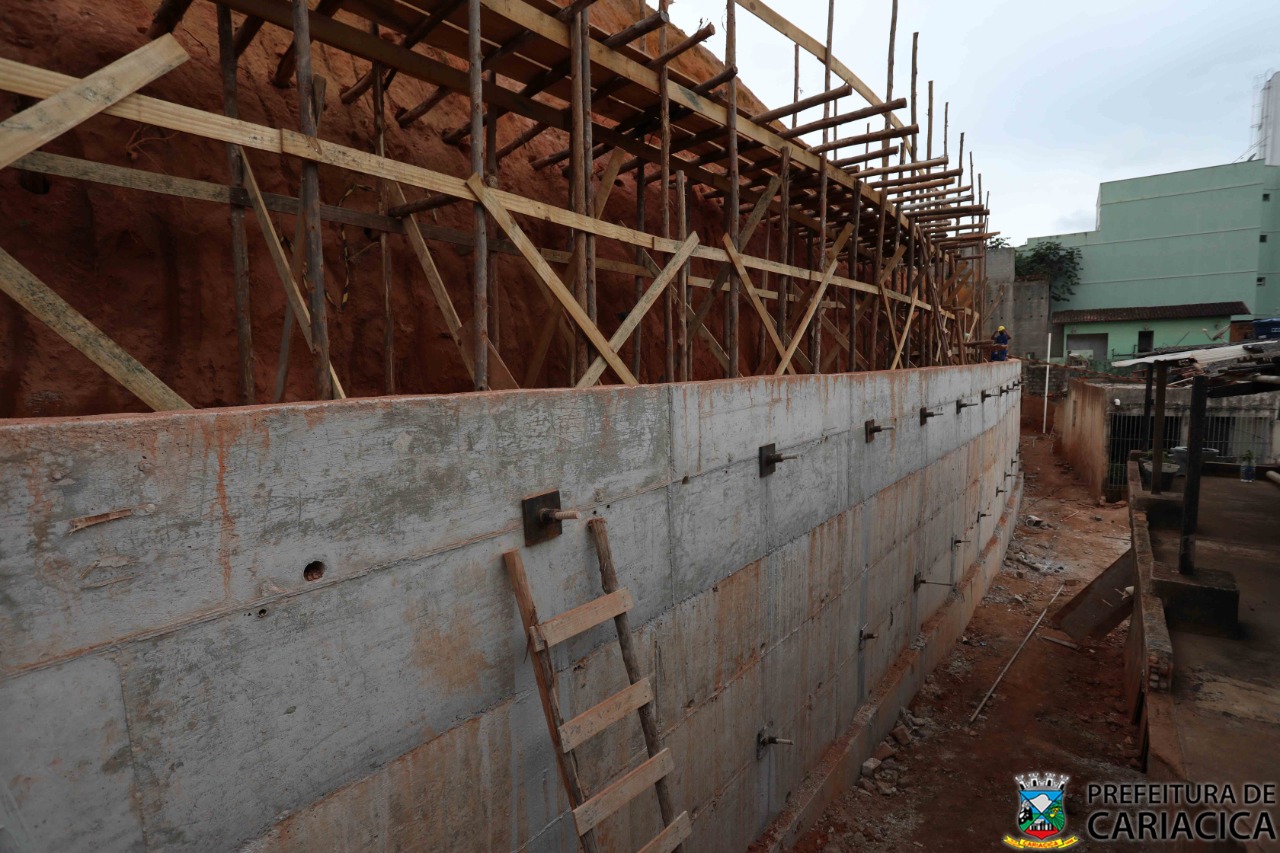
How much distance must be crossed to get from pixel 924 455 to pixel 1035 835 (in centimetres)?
490

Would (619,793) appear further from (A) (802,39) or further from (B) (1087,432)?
(B) (1087,432)

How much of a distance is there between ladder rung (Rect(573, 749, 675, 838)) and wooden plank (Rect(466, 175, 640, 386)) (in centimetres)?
232

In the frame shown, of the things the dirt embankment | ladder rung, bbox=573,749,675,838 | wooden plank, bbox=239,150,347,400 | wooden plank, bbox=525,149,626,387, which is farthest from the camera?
the dirt embankment

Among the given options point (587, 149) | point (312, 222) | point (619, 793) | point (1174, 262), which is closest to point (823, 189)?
point (587, 149)

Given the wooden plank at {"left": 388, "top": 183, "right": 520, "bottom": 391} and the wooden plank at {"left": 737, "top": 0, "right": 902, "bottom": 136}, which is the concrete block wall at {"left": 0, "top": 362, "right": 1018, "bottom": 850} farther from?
the wooden plank at {"left": 737, "top": 0, "right": 902, "bottom": 136}

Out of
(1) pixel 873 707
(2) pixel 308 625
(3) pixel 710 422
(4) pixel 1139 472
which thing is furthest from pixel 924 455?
(2) pixel 308 625

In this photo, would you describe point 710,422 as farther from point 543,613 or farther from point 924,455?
point 924,455

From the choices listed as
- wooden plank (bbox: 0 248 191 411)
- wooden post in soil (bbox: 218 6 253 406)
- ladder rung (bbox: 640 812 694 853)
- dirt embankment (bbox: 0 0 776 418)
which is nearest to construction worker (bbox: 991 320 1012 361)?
dirt embankment (bbox: 0 0 776 418)

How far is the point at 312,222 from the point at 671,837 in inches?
153

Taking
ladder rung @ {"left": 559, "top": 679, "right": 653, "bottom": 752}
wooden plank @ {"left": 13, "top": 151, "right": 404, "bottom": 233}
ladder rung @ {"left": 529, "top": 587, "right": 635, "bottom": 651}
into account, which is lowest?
ladder rung @ {"left": 559, "top": 679, "right": 653, "bottom": 752}

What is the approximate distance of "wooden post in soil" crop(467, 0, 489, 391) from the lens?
3.52 meters

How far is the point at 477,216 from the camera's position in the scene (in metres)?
3.67

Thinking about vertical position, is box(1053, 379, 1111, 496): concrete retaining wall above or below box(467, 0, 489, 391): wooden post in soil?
below

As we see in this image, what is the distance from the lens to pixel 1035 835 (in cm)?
690
